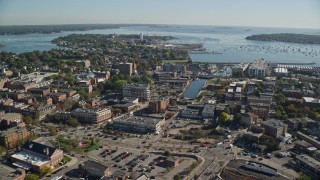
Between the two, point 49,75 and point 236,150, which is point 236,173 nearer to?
point 236,150

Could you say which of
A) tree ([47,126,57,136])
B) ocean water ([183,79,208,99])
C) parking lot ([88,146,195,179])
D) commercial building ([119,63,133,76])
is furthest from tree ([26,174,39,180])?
commercial building ([119,63,133,76])

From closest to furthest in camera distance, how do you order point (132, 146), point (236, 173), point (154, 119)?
1. point (236, 173)
2. point (132, 146)
3. point (154, 119)

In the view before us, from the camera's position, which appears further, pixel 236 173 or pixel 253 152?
pixel 253 152

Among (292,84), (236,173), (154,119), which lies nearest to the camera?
(236,173)

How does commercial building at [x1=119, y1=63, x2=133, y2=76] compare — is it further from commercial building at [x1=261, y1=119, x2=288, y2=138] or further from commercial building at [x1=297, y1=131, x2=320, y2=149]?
commercial building at [x1=297, y1=131, x2=320, y2=149]

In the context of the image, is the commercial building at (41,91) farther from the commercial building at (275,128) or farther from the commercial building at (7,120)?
the commercial building at (275,128)

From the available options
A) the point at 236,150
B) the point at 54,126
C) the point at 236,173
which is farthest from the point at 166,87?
the point at 236,173

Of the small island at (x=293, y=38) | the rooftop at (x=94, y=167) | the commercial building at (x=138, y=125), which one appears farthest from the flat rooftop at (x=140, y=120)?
the small island at (x=293, y=38)
